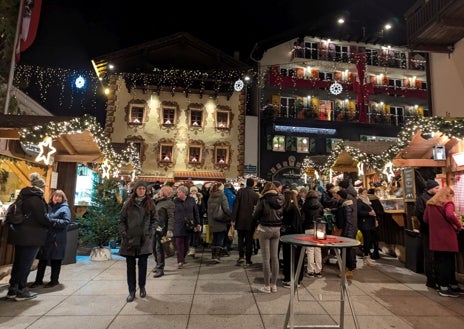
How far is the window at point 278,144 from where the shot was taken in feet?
84.5

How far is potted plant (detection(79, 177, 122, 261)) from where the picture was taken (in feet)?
29.2

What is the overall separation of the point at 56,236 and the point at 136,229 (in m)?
2.03

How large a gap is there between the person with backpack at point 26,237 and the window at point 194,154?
18030 millimetres

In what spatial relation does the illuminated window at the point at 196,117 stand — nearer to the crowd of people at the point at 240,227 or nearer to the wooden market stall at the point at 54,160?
the wooden market stall at the point at 54,160

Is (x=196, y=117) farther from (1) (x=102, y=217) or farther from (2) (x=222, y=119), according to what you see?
(1) (x=102, y=217)

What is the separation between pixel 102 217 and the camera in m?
9.02

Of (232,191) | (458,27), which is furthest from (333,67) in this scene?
(232,191)

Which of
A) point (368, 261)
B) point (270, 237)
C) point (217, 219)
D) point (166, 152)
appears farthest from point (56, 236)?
point (166, 152)

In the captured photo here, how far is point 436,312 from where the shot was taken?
5023mm

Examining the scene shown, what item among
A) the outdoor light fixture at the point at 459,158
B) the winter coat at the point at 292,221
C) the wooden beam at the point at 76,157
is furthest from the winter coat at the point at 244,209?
the outdoor light fixture at the point at 459,158

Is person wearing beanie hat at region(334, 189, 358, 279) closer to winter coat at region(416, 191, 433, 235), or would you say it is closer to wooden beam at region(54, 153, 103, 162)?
winter coat at region(416, 191, 433, 235)

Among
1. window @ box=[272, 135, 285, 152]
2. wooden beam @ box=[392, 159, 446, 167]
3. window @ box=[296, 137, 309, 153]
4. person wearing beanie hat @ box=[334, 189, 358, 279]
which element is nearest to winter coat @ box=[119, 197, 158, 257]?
person wearing beanie hat @ box=[334, 189, 358, 279]

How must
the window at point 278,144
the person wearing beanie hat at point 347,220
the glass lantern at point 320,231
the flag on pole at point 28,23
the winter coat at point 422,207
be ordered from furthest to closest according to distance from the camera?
1. the window at point 278,144
2. the flag on pole at point 28,23
3. the person wearing beanie hat at point 347,220
4. the winter coat at point 422,207
5. the glass lantern at point 320,231

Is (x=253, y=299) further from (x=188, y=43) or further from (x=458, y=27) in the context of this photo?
(x=188, y=43)
